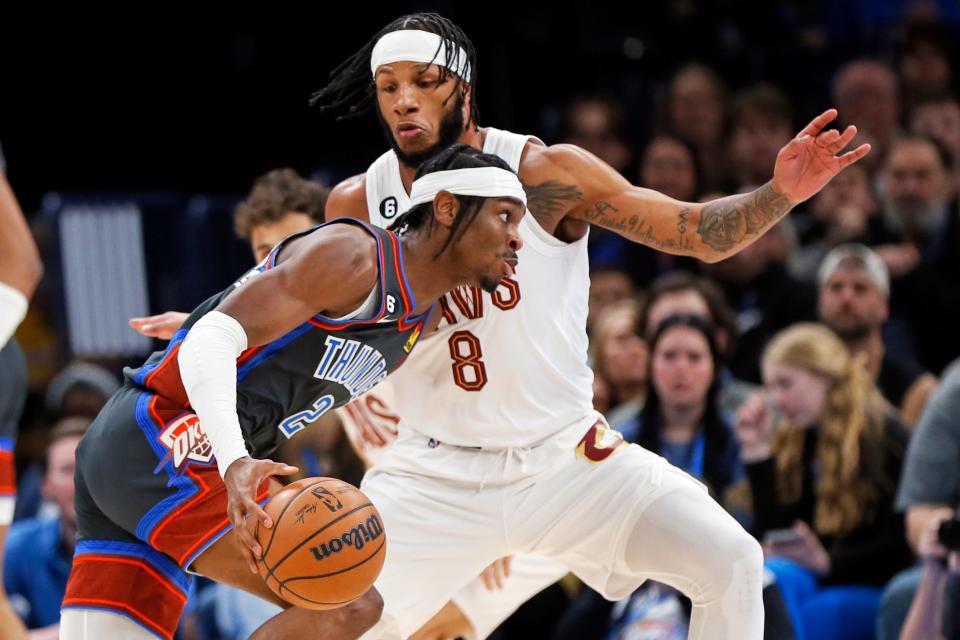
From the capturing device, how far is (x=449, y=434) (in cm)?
489

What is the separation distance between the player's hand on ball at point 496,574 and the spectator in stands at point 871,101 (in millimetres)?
4669

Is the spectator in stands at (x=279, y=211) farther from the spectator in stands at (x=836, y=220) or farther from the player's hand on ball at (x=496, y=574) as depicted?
the spectator in stands at (x=836, y=220)

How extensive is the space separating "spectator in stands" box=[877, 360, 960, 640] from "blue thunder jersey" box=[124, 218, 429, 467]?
247cm

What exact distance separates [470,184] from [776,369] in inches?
103

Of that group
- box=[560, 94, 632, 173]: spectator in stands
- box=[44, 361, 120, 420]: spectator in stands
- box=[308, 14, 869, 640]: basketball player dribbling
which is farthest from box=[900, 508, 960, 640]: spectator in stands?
box=[44, 361, 120, 420]: spectator in stands

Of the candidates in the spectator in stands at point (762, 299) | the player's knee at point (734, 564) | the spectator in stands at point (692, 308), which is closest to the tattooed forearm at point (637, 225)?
the player's knee at point (734, 564)

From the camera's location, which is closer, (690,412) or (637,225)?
(637,225)

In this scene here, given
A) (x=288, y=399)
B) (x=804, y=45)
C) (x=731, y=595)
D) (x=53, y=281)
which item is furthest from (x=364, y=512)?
(x=804, y=45)

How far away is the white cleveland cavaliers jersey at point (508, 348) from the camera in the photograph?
15.7ft

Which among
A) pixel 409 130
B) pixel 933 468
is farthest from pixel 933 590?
pixel 409 130

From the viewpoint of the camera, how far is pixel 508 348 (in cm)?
479

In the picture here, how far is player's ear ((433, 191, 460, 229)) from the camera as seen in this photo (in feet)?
14.7

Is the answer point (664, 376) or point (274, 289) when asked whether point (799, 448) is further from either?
point (274, 289)

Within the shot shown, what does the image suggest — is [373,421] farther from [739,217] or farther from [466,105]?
[739,217]
